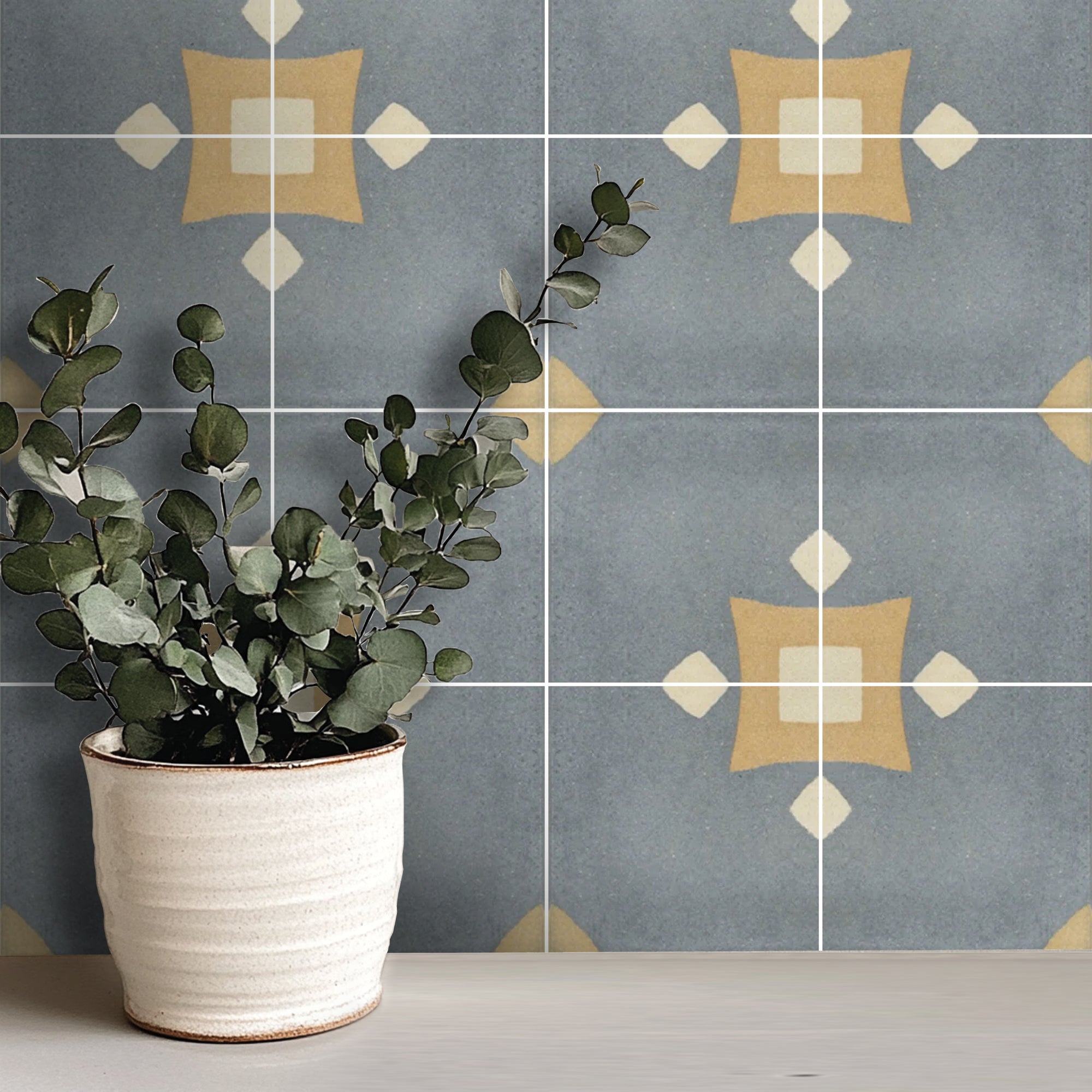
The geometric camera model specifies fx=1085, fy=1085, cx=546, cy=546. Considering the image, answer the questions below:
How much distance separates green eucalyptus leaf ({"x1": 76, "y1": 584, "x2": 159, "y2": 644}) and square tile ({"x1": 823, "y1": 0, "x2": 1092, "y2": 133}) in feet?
2.18

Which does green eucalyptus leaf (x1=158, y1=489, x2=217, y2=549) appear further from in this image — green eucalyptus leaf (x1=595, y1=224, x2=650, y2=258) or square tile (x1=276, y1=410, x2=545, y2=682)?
green eucalyptus leaf (x1=595, y1=224, x2=650, y2=258)

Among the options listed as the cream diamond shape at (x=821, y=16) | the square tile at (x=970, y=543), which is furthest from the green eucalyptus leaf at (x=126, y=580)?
the cream diamond shape at (x=821, y=16)

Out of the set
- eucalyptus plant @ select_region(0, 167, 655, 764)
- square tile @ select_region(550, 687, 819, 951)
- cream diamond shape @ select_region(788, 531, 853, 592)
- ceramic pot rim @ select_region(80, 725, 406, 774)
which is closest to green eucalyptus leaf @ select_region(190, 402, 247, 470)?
eucalyptus plant @ select_region(0, 167, 655, 764)

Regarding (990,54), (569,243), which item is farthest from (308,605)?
(990,54)

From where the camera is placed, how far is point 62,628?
0.71m

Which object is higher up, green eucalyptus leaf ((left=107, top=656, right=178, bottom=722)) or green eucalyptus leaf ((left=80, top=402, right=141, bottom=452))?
green eucalyptus leaf ((left=80, top=402, right=141, bottom=452))

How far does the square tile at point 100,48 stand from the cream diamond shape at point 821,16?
0.42 meters

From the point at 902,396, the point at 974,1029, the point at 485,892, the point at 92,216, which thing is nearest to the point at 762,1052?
the point at 974,1029

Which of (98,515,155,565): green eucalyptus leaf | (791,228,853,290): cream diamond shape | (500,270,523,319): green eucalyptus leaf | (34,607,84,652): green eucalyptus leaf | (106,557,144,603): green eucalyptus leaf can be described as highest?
(791,228,853,290): cream diamond shape

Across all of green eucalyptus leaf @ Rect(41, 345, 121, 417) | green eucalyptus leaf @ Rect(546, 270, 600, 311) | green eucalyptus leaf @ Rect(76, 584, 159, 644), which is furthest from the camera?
green eucalyptus leaf @ Rect(546, 270, 600, 311)

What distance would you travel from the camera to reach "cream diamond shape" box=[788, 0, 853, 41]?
0.85m

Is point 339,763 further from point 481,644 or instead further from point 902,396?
point 902,396

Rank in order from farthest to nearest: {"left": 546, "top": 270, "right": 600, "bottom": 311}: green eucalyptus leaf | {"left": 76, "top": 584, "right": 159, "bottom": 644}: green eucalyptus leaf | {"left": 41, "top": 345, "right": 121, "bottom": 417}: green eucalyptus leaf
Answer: {"left": 546, "top": 270, "right": 600, "bottom": 311}: green eucalyptus leaf → {"left": 41, "top": 345, "right": 121, "bottom": 417}: green eucalyptus leaf → {"left": 76, "top": 584, "right": 159, "bottom": 644}: green eucalyptus leaf

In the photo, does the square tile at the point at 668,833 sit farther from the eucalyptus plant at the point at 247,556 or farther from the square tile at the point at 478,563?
the eucalyptus plant at the point at 247,556
